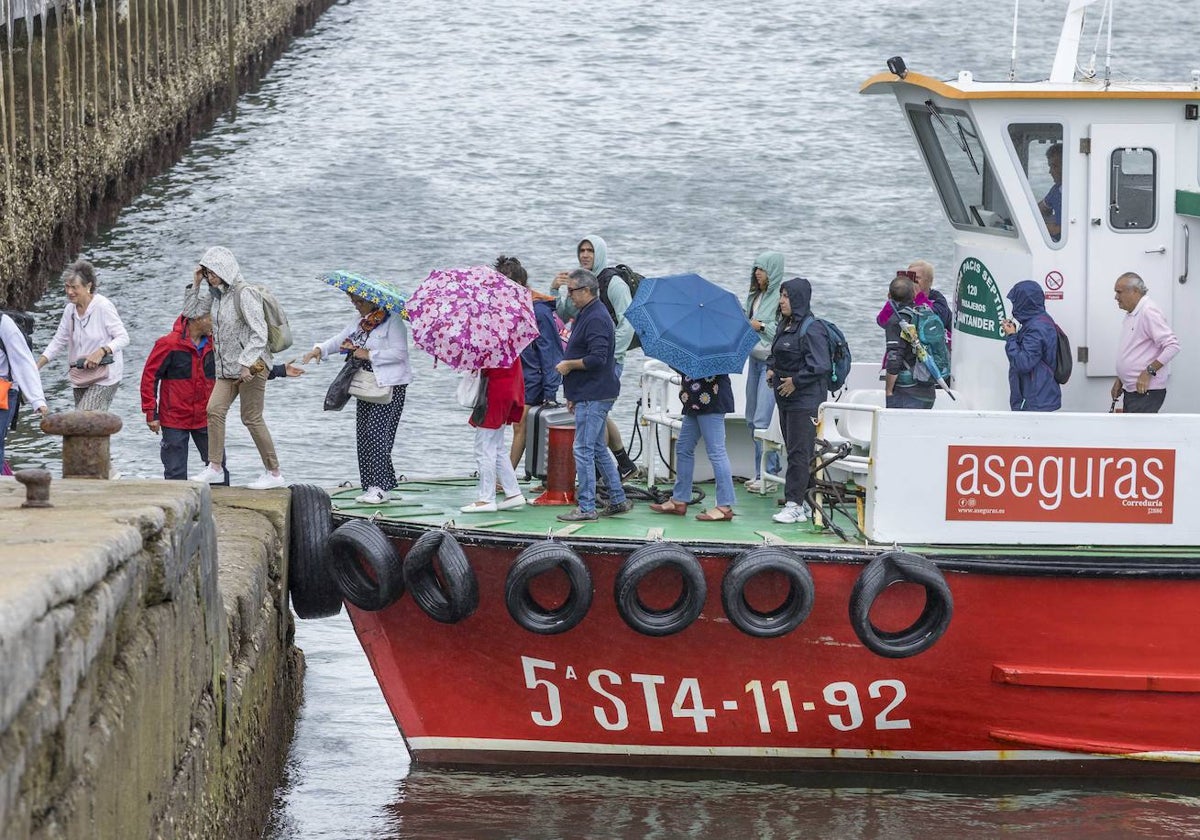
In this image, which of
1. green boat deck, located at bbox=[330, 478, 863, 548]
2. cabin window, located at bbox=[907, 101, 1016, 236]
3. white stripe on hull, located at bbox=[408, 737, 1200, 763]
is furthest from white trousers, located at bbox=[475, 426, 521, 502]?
cabin window, located at bbox=[907, 101, 1016, 236]

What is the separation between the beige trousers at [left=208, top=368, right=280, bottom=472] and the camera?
952 centimetres

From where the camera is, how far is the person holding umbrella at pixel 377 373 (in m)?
9.08

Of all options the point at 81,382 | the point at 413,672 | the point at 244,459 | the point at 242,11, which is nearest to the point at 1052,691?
the point at 413,672

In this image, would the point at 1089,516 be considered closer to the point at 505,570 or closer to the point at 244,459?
the point at 505,570

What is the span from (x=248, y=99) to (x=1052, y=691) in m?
34.7

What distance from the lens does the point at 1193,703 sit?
855cm

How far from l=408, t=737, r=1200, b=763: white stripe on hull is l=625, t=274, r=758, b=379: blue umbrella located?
188 cm

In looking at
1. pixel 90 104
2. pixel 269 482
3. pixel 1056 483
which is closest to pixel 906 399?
pixel 1056 483

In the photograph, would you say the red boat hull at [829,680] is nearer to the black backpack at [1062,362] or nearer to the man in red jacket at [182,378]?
the black backpack at [1062,362]

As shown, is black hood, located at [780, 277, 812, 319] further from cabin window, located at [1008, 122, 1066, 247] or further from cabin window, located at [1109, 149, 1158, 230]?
cabin window, located at [1109, 149, 1158, 230]

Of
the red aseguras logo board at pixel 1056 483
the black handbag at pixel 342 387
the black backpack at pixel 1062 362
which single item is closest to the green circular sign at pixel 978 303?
the black backpack at pixel 1062 362

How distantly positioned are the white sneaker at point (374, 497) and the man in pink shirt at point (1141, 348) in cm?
385

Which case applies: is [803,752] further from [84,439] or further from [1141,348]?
[84,439]

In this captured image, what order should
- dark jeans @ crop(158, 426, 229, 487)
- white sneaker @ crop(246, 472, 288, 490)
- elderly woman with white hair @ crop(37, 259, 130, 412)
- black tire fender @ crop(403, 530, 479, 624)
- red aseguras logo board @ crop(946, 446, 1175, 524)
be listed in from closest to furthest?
black tire fender @ crop(403, 530, 479, 624) < red aseguras logo board @ crop(946, 446, 1175, 524) < white sneaker @ crop(246, 472, 288, 490) < dark jeans @ crop(158, 426, 229, 487) < elderly woman with white hair @ crop(37, 259, 130, 412)
